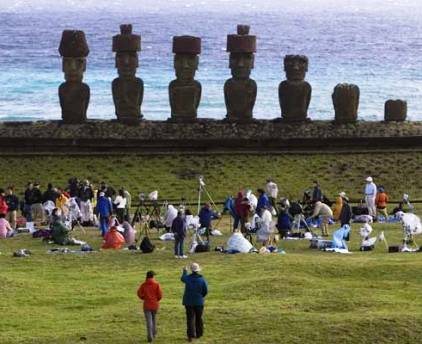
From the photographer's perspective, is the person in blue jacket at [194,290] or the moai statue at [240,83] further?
the moai statue at [240,83]

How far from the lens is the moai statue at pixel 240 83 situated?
2621 inches

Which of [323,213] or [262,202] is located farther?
[262,202]

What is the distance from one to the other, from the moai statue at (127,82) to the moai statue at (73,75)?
1222mm

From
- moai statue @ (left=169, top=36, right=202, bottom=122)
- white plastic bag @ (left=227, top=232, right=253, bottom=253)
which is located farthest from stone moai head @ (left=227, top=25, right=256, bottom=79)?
white plastic bag @ (left=227, top=232, right=253, bottom=253)

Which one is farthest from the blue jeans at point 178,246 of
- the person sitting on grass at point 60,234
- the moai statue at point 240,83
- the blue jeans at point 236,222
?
the moai statue at point 240,83

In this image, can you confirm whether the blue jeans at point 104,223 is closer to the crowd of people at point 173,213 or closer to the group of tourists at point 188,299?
the crowd of people at point 173,213

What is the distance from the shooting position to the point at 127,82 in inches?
2623

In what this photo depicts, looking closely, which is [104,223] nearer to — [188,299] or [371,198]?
[371,198]

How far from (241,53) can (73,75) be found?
20.7 ft

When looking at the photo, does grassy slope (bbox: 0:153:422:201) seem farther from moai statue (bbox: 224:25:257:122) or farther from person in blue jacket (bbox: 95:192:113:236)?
person in blue jacket (bbox: 95:192:113:236)

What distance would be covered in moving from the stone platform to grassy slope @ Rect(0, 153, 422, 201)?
0.99m

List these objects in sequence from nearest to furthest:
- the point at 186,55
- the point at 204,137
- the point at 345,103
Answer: the point at 204,137, the point at 186,55, the point at 345,103

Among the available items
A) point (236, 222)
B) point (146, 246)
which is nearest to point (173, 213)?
point (236, 222)

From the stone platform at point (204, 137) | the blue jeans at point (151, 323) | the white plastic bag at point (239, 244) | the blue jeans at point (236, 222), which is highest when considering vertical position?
the stone platform at point (204, 137)
